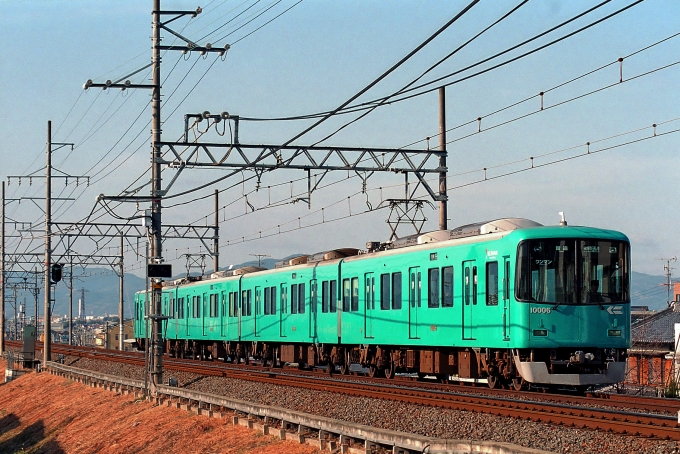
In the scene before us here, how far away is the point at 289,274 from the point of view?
103 ft

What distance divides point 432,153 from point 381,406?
12.4 metres

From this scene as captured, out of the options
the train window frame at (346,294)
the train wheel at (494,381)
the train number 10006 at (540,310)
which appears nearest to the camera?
the train number 10006 at (540,310)

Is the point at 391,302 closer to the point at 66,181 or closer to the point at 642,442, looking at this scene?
the point at 642,442

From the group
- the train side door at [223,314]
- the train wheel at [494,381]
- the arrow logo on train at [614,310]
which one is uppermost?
the arrow logo on train at [614,310]

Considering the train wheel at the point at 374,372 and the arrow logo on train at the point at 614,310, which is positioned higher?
the arrow logo on train at the point at 614,310

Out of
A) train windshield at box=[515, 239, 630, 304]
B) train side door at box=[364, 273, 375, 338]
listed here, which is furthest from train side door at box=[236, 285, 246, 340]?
train windshield at box=[515, 239, 630, 304]

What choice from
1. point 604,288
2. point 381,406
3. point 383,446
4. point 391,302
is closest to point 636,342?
point 391,302

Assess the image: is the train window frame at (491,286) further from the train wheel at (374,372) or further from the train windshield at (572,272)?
the train wheel at (374,372)

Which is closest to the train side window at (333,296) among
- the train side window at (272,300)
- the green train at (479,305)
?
the green train at (479,305)

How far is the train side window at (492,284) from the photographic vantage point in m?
19.6

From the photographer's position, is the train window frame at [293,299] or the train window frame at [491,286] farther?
the train window frame at [293,299]

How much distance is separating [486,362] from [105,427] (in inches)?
341

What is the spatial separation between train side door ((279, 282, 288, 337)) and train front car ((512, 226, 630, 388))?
13.0 metres

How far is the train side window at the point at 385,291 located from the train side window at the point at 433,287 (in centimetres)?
227
